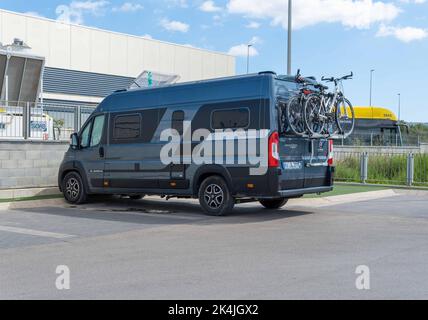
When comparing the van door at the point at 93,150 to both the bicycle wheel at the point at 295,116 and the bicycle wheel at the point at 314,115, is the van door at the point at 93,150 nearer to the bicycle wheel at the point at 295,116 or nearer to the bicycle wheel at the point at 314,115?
the bicycle wheel at the point at 295,116

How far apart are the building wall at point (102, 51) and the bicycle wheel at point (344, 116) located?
32.7 metres

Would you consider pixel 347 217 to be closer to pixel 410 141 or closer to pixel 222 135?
pixel 222 135

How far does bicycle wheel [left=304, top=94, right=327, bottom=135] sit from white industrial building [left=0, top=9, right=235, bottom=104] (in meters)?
29.2

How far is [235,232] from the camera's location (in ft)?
33.2

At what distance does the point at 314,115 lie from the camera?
12117 mm

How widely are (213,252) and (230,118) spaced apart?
4.35 metres

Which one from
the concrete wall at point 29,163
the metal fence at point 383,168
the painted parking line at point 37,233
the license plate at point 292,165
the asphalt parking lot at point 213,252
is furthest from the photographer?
the metal fence at point 383,168

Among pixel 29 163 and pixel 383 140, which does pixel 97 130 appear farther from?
pixel 383 140

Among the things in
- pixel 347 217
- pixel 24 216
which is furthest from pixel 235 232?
pixel 24 216

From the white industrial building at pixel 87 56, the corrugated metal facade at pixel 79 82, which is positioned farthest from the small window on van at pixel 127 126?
the corrugated metal facade at pixel 79 82

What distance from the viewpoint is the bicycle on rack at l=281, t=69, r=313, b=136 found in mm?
11547

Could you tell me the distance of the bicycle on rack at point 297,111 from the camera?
11547 millimetres

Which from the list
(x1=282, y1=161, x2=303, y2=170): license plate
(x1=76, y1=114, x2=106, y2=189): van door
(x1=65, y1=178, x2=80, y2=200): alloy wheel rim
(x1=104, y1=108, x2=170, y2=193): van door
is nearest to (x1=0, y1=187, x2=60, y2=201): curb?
(x1=65, y1=178, x2=80, y2=200): alloy wheel rim

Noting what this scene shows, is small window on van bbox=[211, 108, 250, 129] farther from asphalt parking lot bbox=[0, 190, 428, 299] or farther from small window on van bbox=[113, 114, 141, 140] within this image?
small window on van bbox=[113, 114, 141, 140]
